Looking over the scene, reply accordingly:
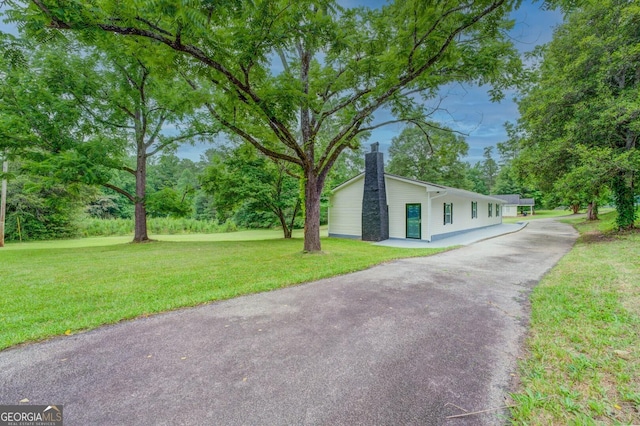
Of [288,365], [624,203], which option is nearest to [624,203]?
[624,203]

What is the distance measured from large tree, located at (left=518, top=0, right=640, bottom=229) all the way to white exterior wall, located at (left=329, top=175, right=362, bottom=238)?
7900 millimetres

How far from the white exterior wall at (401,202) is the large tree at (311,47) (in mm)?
5186

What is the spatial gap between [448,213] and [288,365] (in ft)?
45.9

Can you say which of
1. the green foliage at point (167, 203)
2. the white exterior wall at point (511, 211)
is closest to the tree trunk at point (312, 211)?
the green foliage at point (167, 203)

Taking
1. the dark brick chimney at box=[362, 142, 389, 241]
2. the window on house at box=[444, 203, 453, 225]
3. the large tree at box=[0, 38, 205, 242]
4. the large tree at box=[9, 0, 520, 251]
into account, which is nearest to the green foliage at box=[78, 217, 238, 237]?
the large tree at box=[0, 38, 205, 242]

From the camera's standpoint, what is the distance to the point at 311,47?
6871 millimetres

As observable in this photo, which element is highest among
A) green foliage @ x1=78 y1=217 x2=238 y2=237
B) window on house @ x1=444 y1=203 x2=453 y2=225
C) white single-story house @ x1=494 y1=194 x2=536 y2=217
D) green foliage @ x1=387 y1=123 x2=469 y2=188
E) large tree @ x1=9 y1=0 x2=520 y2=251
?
green foliage @ x1=387 y1=123 x2=469 y2=188

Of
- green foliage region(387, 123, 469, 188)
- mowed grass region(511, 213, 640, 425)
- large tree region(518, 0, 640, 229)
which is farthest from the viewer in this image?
green foliage region(387, 123, 469, 188)

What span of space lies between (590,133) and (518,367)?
470 inches

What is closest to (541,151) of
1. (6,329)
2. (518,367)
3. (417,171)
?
(518,367)

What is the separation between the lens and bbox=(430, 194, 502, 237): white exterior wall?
1290 cm

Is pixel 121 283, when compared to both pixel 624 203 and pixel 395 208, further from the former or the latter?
pixel 624 203
